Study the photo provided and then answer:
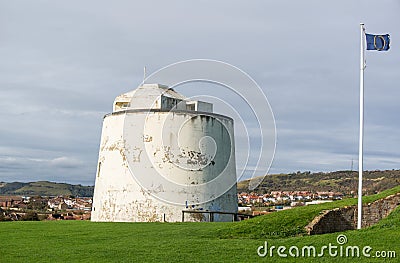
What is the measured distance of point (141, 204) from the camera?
24562mm

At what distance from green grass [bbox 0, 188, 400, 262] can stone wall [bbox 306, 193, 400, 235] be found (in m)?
0.42

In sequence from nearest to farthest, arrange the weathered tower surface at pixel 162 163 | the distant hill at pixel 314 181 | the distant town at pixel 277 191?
the weathered tower surface at pixel 162 163 < the distant town at pixel 277 191 < the distant hill at pixel 314 181

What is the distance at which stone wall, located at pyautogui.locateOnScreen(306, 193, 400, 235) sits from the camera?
1573cm

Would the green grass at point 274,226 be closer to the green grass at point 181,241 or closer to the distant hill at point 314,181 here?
the green grass at point 181,241

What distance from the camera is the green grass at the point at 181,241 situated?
11.5m

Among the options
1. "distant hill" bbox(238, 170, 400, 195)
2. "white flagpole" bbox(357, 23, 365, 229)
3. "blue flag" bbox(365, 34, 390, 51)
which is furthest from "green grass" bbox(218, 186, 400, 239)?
"distant hill" bbox(238, 170, 400, 195)

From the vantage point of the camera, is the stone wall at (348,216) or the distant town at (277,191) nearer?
the stone wall at (348,216)

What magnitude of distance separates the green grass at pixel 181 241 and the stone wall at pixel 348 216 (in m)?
0.42

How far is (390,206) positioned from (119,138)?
12.8 meters

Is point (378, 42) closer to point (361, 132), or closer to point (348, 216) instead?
point (361, 132)

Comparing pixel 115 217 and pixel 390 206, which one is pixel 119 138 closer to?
pixel 115 217

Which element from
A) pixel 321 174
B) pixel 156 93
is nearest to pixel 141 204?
pixel 156 93

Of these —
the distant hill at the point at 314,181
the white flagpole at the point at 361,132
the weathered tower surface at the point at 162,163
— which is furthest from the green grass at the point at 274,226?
the distant hill at the point at 314,181

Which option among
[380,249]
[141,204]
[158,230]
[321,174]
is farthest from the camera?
[321,174]
